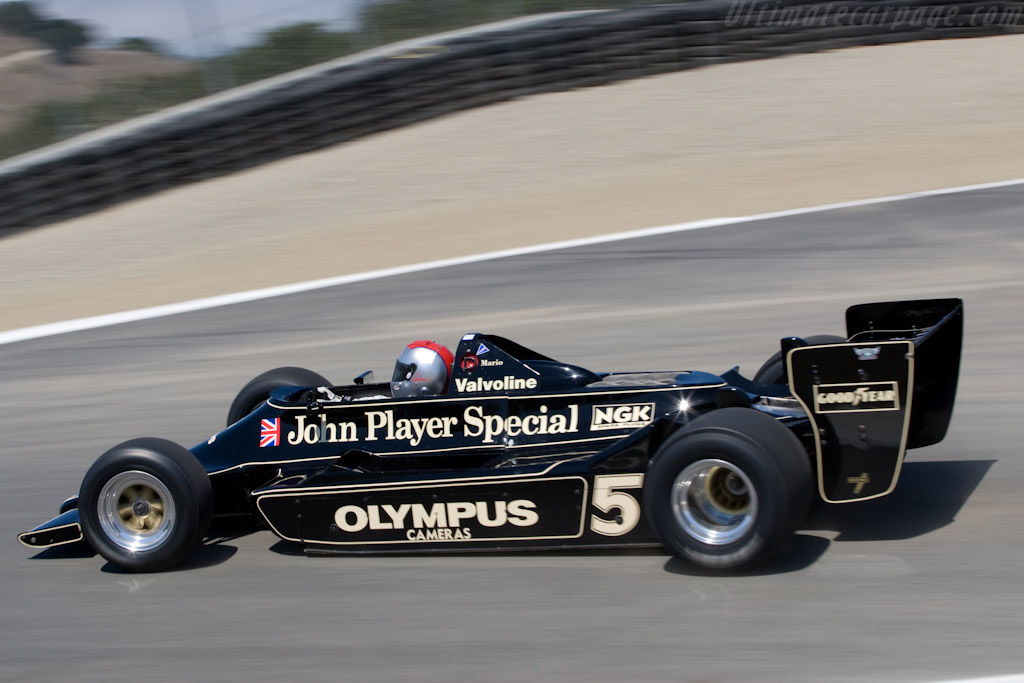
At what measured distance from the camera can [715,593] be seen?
457 centimetres

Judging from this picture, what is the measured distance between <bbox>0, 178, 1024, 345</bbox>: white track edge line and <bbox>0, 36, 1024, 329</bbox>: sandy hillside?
357 millimetres

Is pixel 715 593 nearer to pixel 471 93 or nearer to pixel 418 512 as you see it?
pixel 418 512

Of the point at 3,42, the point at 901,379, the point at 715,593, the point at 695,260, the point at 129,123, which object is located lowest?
the point at 715,593

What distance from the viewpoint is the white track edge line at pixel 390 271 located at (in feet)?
37.3

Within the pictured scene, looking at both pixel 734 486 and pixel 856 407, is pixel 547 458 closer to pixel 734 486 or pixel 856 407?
pixel 734 486

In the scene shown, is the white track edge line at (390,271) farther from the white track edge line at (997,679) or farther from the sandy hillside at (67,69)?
the white track edge line at (997,679)

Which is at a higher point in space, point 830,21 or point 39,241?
point 830,21

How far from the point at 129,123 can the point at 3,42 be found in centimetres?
247

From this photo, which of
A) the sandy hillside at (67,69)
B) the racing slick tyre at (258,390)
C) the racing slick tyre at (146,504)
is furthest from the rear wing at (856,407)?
the sandy hillside at (67,69)

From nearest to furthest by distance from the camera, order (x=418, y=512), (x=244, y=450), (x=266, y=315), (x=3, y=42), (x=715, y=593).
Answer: (x=715, y=593) → (x=418, y=512) → (x=244, y=450) → (x=266, y=315) → (x=3, y=42)

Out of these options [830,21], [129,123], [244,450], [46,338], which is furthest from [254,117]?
[244,450]

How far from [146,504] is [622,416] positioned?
2280 millimetres

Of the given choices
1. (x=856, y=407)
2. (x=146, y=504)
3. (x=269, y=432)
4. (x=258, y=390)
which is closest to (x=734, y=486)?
(x=856, y=407)

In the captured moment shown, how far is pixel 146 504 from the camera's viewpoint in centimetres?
540
